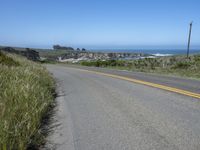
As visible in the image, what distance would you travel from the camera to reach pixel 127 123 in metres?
6.02

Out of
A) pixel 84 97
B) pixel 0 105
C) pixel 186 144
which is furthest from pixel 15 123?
pixel 84 97

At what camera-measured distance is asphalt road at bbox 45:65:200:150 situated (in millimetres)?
4734

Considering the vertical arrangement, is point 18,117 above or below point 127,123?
above

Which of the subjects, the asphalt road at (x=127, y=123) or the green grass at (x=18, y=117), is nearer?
the green grass at (x=18, y=117)

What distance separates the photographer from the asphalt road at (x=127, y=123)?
473 centimetres

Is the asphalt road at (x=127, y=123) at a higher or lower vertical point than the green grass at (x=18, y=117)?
lower

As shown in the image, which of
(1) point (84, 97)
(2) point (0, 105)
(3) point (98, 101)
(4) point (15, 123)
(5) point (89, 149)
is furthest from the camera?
(1) point (84, 97)

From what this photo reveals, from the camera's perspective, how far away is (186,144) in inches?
183

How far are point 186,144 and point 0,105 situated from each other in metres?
3.63

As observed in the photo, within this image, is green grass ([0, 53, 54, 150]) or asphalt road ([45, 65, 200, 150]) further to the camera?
asphalt road ([45, 65, 200, 150])

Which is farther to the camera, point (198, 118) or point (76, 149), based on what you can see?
point (198, 118)

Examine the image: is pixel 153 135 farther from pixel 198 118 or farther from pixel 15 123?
pixel 15 123

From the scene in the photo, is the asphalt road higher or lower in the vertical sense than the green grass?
lower

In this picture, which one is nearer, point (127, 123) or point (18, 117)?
point (18, 117)
